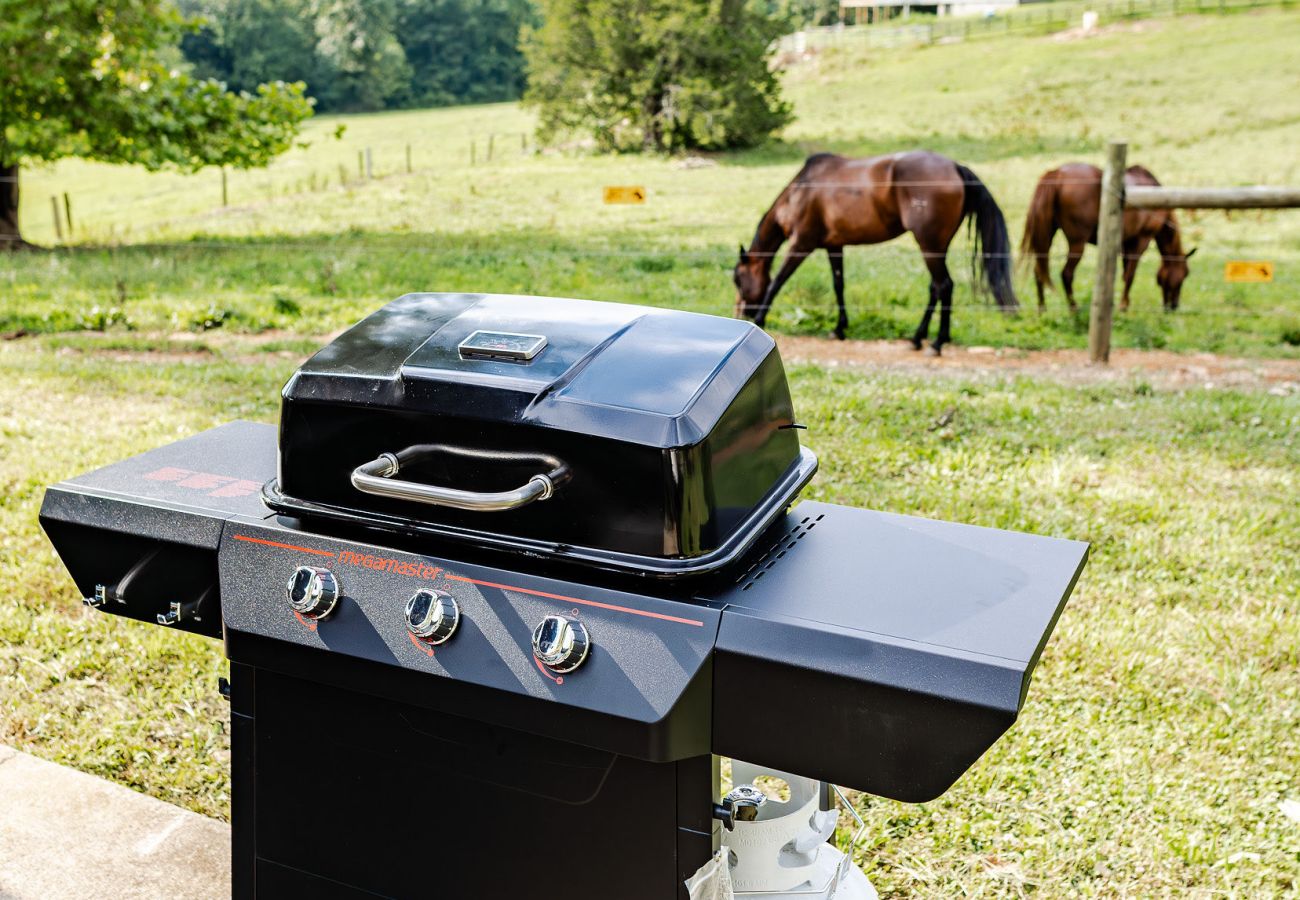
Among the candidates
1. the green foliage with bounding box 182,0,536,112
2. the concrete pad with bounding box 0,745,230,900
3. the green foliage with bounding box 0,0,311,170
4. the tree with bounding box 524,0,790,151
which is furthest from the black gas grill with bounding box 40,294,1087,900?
the green foliage with bounding box 182,0,536,112

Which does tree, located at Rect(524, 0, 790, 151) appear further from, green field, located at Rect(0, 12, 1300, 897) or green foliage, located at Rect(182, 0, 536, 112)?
green foliage, located at Rect(182, 0, 536, 112)

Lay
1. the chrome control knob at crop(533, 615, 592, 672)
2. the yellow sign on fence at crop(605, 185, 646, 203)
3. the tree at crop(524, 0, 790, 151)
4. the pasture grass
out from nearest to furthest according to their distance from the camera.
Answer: the chrome control knob at crop(533, 615, 592, 672)
the pasture grass
the yellow sign on fence at crop(605, 185, 646, 203)
the tree at crop(524, 0, 790, 151)

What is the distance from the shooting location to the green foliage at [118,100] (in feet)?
36.5

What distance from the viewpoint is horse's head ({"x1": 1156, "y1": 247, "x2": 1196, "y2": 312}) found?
361 inches

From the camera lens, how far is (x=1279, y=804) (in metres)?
2.47

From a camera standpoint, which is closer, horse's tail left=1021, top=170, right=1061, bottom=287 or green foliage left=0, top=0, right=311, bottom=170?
horse's tail left=1021, top=170, right=1061, bottom=287

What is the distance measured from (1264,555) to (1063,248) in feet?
30.8

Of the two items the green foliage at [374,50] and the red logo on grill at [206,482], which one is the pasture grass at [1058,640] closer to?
the red logo on grill at [206,482]

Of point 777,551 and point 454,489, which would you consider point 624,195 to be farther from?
point 454,489

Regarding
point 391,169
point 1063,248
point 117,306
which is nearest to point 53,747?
point 117,306

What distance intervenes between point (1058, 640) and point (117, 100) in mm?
11254

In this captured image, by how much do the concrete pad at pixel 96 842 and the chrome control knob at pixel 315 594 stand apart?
0.98m

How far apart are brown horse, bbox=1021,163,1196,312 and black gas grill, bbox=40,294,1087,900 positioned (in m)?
7.81

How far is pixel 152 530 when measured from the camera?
1.83 m
